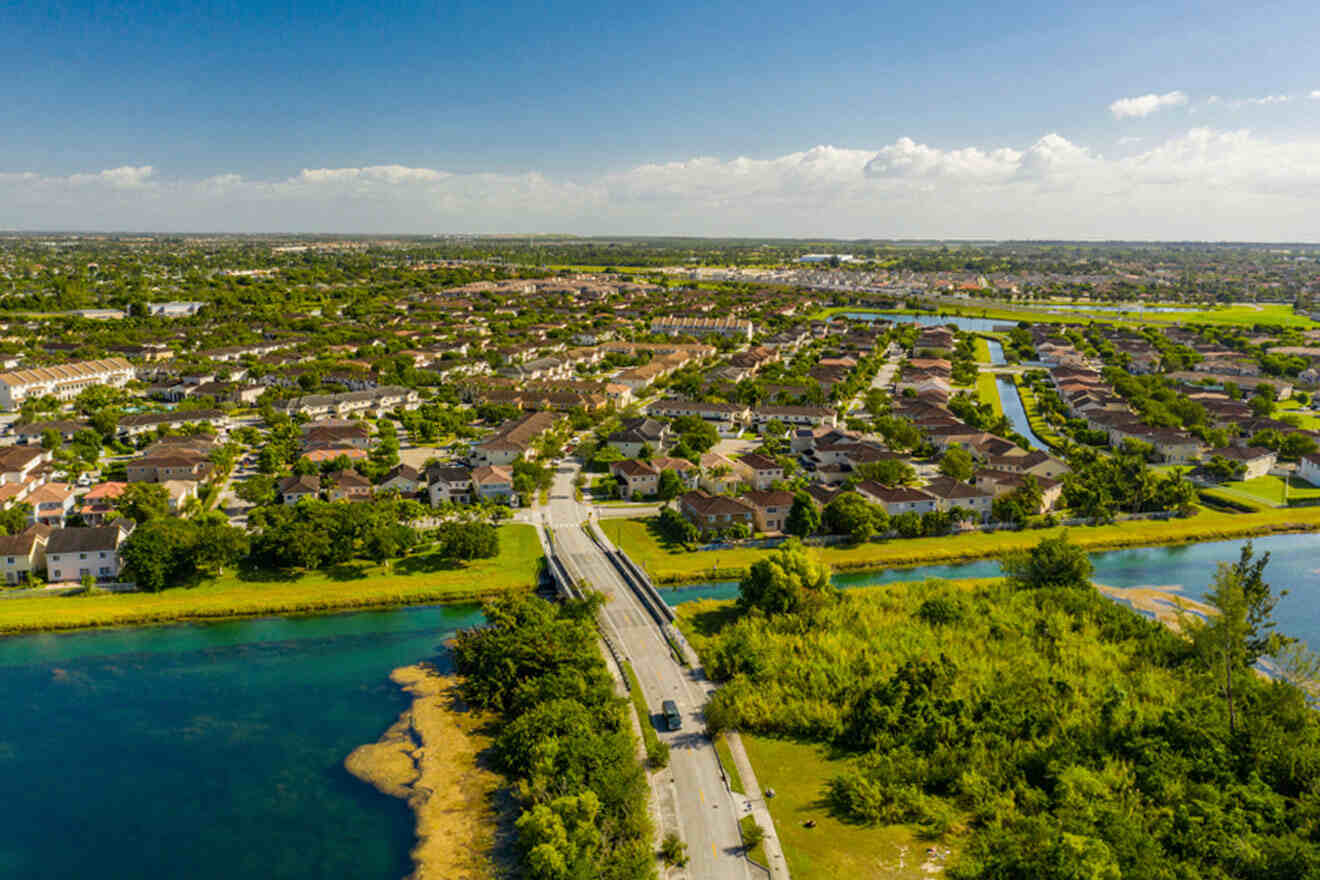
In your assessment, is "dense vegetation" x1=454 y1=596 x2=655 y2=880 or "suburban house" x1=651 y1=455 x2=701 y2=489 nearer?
"dense vegetation" x1=454 y1=596 x2=655 y2=880

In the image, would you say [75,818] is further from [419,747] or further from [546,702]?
[546,702]

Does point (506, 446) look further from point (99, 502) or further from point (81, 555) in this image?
point (81, 555)

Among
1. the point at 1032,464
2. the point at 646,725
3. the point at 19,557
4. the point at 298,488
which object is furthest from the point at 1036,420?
the point at 19,557

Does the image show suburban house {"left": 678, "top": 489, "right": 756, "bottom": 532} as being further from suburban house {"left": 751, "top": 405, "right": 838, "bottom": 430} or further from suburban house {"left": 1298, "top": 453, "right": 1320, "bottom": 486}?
suburban house {"left": 1298, "top": 453, "right": 1320, "bottom": 486}

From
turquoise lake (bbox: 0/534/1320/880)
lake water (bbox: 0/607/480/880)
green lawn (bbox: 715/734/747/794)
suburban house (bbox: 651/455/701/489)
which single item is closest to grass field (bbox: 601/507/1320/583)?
turquoise lake (bbox: 0/534/1320/880)

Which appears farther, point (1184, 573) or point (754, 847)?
point (1184, 573)
